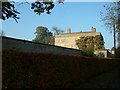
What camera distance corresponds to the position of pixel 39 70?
11352mm

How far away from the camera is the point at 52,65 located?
12750 millimetres

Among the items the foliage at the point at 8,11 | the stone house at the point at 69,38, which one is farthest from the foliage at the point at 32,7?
the stone house at the point at 69,38

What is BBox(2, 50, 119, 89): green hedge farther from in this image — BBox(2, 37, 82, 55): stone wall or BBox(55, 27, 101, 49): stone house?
BBox(55, 27, 101, 49): stone house

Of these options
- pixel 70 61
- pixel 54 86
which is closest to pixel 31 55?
pixel 54 86

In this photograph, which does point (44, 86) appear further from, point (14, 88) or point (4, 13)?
point (4, 13)

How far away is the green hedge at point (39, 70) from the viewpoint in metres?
9.37

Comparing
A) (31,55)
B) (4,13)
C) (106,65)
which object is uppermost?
(4,13)

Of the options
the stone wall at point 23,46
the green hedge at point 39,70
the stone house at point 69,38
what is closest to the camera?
the green hedge at point 39,70

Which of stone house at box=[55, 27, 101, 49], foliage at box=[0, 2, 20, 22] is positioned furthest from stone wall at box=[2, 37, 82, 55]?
stone house at box=[55, 27, 101, 49]

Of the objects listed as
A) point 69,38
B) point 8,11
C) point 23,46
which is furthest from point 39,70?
point 69,38

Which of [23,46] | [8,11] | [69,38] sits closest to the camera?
[8,11]

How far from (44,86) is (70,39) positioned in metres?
76.8

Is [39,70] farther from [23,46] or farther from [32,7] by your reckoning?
[23,46]

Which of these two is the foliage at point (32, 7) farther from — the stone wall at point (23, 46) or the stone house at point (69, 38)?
the stone house at point (69, 38)
